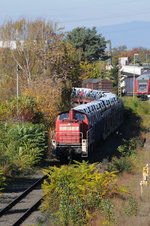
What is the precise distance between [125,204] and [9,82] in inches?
1490

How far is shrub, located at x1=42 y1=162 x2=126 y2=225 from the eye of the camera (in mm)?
11766

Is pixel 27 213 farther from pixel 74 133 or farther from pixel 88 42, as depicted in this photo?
pixel 88 42

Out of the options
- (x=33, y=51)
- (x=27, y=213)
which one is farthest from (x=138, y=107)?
(x=27, y=213)

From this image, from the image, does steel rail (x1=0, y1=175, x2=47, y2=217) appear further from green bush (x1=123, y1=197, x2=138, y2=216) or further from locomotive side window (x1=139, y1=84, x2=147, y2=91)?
locomotive side window (x1=139, y1=84, x2=147, y2=91)

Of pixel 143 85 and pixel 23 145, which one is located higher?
pixel 143 85

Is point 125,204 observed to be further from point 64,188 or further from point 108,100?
point 108,100

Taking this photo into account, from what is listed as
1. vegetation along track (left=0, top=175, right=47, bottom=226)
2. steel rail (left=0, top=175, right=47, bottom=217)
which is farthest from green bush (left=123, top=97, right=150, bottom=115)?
vegetation along track (left=0, top=175, right=47, bottom=226)

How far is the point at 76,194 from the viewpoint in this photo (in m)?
13.0

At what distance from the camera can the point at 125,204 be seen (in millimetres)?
13320

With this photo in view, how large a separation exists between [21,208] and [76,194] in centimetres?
237

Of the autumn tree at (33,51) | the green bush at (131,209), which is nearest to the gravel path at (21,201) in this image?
the green bush at (131,209)

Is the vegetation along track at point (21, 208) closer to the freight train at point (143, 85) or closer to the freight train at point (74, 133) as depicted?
the freight train at point (74, 133)

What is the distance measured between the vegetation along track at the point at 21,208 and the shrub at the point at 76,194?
0.49 m

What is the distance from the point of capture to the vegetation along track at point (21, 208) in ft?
40.9
